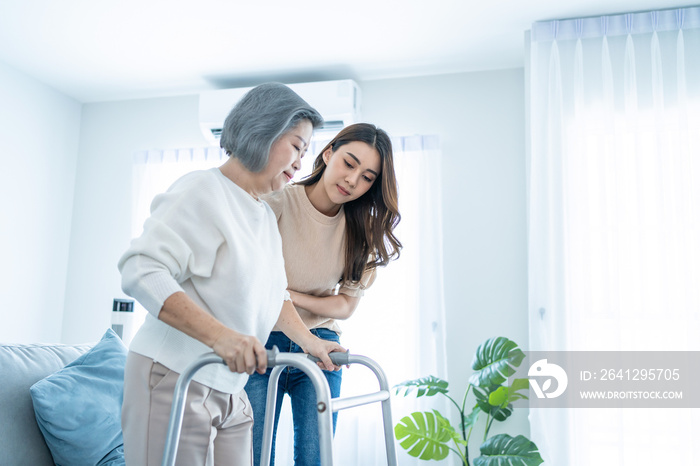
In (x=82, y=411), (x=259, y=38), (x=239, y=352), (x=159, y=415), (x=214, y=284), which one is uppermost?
(x=259, y=38)

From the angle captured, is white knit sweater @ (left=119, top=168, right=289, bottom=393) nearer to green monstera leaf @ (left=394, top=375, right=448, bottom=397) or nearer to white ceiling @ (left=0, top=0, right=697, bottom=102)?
green monstera leaf @ (left=394, top=375, right=448, bottom=397)

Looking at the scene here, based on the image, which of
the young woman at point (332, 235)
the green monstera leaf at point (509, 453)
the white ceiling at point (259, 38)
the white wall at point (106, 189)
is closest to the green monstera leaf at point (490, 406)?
the green monstera leaf at point (509, 453)

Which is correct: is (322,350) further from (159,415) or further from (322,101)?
(322,101)

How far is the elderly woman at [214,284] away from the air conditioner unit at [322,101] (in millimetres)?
2359

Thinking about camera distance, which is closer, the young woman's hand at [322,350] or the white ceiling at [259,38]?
the young woman's hand at [322,350]

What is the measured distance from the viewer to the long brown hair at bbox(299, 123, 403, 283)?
1.76m

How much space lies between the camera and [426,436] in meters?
2.93

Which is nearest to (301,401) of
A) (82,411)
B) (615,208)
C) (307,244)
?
(307,244)

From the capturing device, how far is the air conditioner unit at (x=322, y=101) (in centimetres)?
364

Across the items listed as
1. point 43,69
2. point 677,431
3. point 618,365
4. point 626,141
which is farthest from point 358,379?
point 43,69

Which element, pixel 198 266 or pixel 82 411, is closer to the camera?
pixel 198 266

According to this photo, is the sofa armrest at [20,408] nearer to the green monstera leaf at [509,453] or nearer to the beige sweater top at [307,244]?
the beige sweater top at [307,244]

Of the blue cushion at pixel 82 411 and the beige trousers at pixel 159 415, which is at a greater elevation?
the beige trousers at pixel 159 415

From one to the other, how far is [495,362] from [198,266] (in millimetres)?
2069
